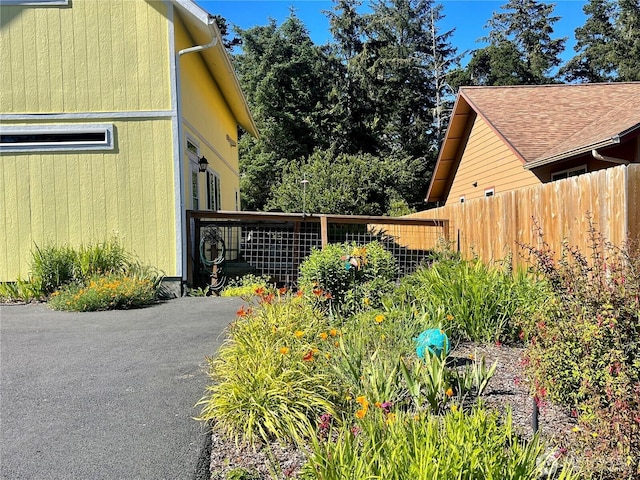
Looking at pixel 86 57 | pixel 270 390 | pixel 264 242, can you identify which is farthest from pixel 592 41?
pixel 270 390

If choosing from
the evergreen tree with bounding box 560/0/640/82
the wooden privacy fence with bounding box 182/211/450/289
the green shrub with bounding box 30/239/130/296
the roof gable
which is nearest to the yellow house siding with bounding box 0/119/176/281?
the green shrub with bounding box 30/239/130/296

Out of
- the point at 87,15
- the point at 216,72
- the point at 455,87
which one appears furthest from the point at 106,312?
the point at 455,87

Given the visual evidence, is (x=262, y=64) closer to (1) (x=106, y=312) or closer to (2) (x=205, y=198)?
(2) (x=205, y=198)

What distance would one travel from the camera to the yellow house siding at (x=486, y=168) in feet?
42.9

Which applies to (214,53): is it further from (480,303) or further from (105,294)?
(480,303)

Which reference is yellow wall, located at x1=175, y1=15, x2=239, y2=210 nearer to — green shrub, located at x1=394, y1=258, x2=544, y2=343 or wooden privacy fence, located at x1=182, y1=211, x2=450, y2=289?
wooden privacy fence, located at x1=182, y1=211, x2=450, y2=289

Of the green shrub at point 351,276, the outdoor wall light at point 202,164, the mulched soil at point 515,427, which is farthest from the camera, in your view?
the outdoor wall light at point 202,164

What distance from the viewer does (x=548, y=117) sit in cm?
1388

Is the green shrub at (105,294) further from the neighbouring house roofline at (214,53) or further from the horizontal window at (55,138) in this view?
the neighbouring house roofline at (214,53)

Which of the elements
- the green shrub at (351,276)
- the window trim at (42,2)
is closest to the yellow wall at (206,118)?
the window trim at (42,2)

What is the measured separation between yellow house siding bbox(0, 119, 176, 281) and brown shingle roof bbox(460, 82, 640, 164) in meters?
7.94

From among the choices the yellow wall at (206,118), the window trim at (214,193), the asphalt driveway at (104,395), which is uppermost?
the yellow wall at (206,118)

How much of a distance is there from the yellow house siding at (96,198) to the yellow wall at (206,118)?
70cm

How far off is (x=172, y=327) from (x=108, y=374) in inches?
76.3
